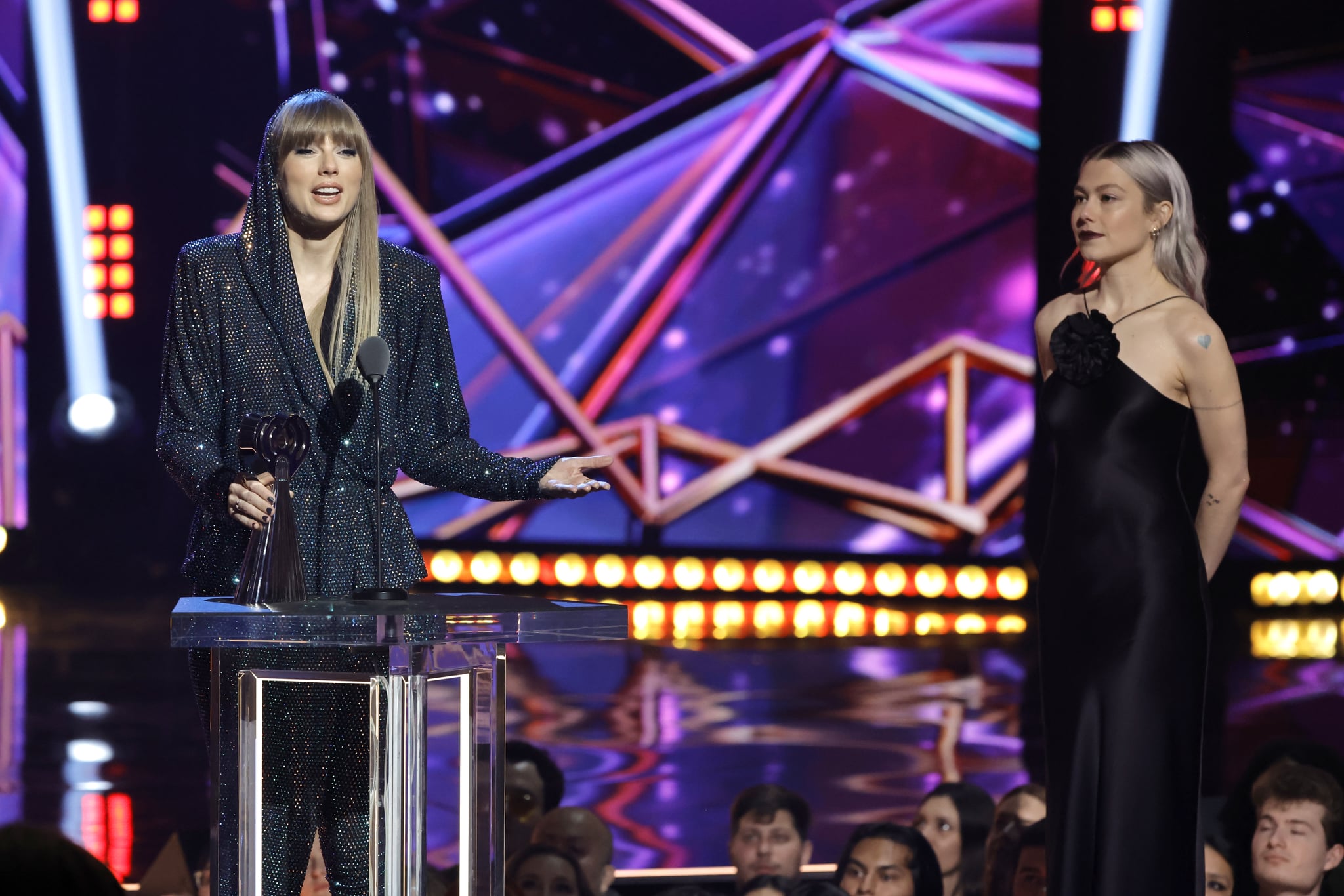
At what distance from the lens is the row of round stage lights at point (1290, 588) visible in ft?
23.5

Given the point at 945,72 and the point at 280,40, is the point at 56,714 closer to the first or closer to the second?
the point at 280,40

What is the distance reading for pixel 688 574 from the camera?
709 centimetres

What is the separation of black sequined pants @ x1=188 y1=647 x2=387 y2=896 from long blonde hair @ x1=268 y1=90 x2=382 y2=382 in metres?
0.39

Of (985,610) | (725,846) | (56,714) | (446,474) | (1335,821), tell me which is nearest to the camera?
(446,474)

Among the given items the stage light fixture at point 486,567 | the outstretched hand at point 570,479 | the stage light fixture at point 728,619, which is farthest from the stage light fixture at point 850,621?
the outstretched hand at point 570,479

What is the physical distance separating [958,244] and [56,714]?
4.35 metres

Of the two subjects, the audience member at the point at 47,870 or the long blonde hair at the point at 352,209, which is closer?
the audience member at the point at 47,870

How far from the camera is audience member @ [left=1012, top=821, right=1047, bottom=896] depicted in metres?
→ 2.56

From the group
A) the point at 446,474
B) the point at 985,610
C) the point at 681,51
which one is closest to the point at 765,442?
the point at 985,610

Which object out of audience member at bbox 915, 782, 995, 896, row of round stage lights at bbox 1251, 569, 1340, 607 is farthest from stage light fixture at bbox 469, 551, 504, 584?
audience member at bbox 915, 782, 995, 896

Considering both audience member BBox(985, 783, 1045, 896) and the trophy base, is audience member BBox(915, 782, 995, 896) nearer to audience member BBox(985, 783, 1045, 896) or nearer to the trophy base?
audience member BBox(985, 783, 1045, 896)

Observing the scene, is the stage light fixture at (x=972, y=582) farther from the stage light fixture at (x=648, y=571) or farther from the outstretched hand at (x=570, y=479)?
the outstretched hand at (x=570, y=479)

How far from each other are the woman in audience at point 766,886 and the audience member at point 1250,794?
2.56 feet

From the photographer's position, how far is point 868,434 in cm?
707
